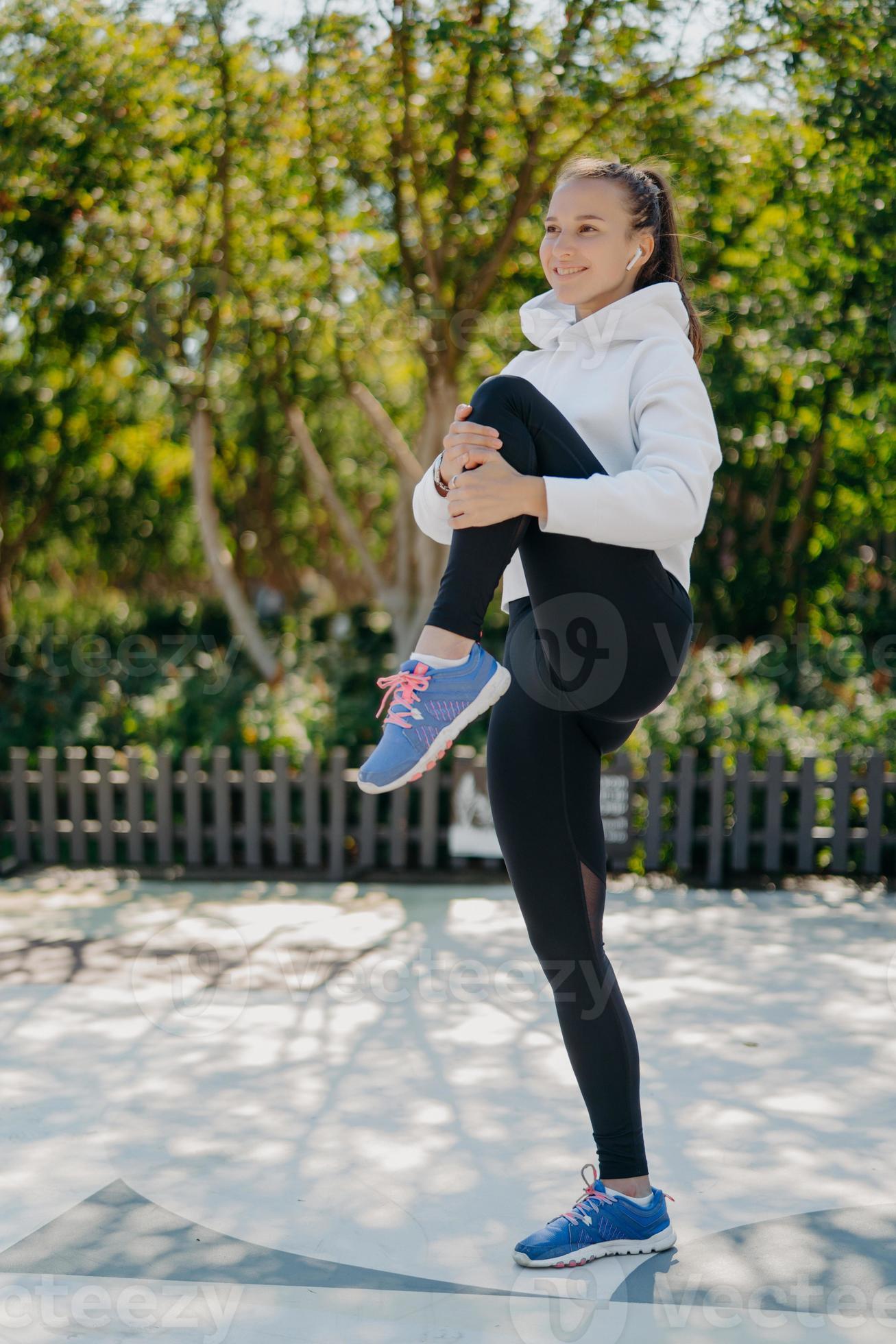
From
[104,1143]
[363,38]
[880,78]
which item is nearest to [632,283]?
[104,1143]

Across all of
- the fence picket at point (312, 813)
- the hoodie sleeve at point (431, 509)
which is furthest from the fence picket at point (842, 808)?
the hoodie sleeve at point (431, 509)

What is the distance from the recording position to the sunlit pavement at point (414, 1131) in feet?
7.23

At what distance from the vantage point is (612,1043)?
88.7 inches

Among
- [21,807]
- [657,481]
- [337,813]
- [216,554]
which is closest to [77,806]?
[21,807]

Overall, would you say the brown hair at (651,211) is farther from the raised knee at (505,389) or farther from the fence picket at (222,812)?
the fence picket at (222,812)

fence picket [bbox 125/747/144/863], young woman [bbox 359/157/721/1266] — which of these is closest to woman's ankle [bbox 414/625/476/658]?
young woman [bbox 359/157/721/1266]

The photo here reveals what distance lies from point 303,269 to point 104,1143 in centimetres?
628

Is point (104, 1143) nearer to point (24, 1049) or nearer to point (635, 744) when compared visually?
point (24, 1049)

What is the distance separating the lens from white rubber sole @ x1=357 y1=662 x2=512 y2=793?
210 cm

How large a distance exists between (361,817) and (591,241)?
4174mm

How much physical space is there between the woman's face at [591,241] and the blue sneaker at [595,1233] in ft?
5.40

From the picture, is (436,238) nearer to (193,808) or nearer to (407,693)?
(193,808)

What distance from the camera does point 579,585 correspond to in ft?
6.95

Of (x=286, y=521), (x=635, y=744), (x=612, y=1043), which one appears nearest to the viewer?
(x=612, y=1043)
